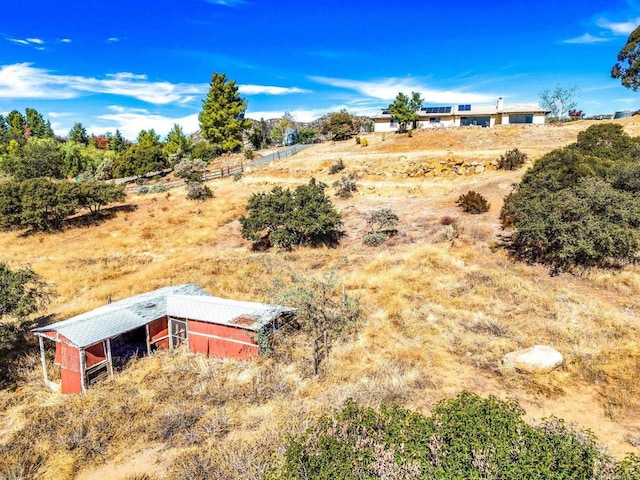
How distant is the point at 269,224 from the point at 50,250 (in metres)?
19.7

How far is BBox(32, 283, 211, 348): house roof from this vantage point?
13.1 meters

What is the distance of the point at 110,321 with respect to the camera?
14.2 m

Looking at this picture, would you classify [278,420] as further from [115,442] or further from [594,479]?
[594,479]

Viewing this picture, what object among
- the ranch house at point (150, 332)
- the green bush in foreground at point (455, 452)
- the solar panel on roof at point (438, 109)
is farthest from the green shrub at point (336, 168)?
the green bush in foreground at point (455, 452)

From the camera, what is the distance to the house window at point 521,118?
67688 mm

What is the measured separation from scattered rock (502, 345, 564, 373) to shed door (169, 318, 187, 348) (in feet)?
41.8

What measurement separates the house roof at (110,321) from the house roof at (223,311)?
64 centimetres

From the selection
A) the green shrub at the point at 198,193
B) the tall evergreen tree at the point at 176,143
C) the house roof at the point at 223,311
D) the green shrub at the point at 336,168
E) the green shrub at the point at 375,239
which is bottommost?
the house roof at the point at 223,311

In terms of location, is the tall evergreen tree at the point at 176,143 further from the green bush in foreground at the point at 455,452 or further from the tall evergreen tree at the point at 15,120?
the green bush in foreground at the point at 455,452

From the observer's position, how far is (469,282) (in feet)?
67.6

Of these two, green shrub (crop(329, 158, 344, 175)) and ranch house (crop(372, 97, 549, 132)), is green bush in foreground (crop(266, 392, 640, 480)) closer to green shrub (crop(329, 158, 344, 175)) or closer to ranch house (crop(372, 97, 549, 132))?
green shrub (crop(329, 158, 344, 175))

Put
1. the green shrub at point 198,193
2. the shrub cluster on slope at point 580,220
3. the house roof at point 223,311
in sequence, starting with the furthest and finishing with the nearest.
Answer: the green shrub at point 198,193
the shrub cluster on slope at point 580,220
the house roof at point 223,311

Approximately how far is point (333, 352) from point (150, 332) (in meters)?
7.53

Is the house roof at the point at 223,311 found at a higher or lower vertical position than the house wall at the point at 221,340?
higher
